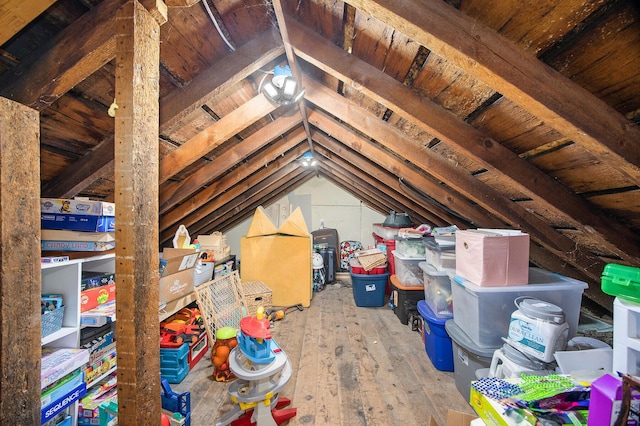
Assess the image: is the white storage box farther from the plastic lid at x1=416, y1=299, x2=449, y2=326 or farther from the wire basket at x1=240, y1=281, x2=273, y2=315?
the wire basket at x1=240, y1=281, x2=273, y2=315

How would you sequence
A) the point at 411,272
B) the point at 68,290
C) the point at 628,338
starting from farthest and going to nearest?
the point at 411,272
the point at 68,290
the point at 628,338

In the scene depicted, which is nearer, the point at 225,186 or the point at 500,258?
the point at 500,258

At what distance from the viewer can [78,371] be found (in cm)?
147

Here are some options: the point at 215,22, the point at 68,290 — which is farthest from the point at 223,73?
the point at 68,290

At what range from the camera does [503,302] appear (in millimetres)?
1743

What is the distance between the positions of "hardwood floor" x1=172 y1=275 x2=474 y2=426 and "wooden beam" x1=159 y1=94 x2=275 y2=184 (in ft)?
5.82

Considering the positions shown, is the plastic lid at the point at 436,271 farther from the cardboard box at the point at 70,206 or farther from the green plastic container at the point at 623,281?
the cardboard box at the point at 70,206

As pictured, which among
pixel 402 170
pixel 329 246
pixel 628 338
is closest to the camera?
pixel 628 338

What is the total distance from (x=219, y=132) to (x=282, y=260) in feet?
7.84

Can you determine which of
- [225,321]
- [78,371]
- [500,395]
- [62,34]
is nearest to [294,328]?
[225,321]

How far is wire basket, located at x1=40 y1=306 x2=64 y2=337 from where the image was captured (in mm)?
1384

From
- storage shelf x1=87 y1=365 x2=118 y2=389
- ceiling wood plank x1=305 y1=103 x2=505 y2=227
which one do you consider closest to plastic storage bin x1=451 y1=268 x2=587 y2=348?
ceiling wood plank x1=305 y1=103 x2=505 y2=227

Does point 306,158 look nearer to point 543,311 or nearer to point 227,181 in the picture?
point 227,181

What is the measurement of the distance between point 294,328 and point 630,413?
9.75 ft
